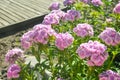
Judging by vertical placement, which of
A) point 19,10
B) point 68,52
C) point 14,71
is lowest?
point 19,10

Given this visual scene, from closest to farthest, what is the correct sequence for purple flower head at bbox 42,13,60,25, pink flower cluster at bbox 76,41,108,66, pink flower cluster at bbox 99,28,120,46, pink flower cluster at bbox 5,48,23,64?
1. pink flower cluster at bbox 76,41,108,66
2. pink flower cluster at bbox 99,28,120,46
3. pink flower cluster at bbox 5,48,23,64
4. purple flower head at bbox 42,13,60,25

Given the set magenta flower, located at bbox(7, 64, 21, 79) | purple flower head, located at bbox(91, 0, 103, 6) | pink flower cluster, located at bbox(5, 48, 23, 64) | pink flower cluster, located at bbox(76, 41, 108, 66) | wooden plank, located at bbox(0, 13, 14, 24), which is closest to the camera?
pink flower cluster, located at bbox(76, 41, 108, 66)

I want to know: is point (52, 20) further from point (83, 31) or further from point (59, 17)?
point (83, 31)

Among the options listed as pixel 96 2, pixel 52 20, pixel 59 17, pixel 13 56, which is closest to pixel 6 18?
pixel 96 2

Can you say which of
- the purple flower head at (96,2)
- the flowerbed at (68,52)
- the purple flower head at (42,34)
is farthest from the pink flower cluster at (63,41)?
the purple flower head at (96,2)

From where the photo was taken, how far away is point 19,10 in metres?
7.22

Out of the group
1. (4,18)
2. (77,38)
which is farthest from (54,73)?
(4,18)

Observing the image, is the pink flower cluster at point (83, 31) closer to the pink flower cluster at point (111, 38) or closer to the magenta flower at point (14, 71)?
the pink flower cluster at point (111, 38)

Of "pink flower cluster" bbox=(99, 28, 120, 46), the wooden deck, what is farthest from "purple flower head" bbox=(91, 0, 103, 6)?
the wooden deck

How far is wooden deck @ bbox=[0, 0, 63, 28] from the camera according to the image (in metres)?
6.75

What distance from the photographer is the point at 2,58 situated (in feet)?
18.3

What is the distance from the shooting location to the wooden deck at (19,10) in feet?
22.2

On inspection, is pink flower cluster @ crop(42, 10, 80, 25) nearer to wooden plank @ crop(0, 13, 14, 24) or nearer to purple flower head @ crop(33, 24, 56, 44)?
purple flower head @ crop(33, 24, 56, 44)

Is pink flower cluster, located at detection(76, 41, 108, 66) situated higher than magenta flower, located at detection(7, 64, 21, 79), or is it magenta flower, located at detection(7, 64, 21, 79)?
pink flower cluster, located at detection(76, 41, 108, 66)
